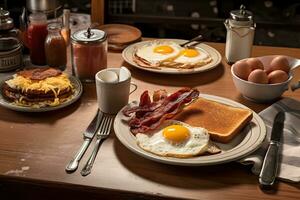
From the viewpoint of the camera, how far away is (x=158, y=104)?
1311 mm

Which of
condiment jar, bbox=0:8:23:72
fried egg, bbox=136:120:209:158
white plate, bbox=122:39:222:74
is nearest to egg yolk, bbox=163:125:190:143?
fried egg, bbox=136:120:209:158

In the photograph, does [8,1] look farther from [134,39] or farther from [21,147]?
[21,147]

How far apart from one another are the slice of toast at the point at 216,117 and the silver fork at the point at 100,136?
0.63 ft

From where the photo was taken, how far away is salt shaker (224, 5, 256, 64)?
5.40 feet

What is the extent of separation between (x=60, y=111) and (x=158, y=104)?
30 cm

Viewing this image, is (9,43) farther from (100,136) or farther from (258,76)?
(258,76)

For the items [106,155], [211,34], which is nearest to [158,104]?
[106,155]

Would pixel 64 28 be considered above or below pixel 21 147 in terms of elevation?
above

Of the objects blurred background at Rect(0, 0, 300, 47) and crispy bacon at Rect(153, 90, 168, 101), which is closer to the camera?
crispy bacon at Rect(153, 90, 168, 101)

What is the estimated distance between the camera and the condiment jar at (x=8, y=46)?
1559mm

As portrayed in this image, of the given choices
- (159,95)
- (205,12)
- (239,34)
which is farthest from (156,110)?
(205,12)

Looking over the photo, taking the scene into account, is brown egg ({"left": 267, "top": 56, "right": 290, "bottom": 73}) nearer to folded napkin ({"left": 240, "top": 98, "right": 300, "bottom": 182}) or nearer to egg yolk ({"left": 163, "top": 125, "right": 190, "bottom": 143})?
folded napkin ({"left": 240, "top": 98, "right": 300, "bottom": 182})

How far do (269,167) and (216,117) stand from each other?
237 mm

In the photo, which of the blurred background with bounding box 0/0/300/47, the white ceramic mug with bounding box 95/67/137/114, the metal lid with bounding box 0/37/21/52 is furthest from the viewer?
the blurred background with bounding box 0/0/300/47
